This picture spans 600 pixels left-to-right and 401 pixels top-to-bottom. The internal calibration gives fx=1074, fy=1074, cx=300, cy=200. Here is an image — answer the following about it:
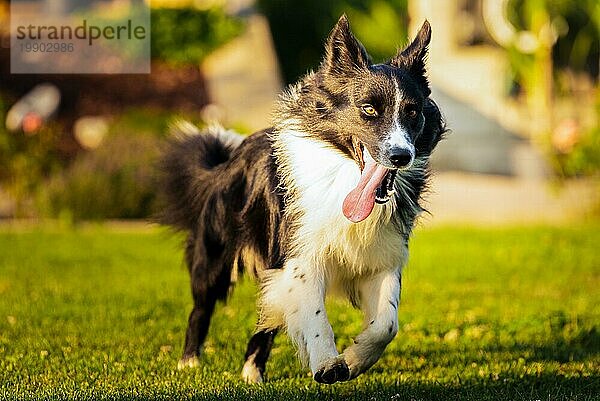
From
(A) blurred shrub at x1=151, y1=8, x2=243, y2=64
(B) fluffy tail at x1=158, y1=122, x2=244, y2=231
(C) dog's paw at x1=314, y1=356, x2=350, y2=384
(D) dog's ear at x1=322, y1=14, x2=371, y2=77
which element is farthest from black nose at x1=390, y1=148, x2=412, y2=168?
(A) blurred shrub at x1=151, y1=8, x2=243, y2=64

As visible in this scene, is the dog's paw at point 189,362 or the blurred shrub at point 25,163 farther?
the blurred shrub at point 25,163

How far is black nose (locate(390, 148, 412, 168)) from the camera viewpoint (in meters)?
4.56

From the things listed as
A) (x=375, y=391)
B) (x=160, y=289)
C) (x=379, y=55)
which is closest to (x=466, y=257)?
(x=160, y=289)

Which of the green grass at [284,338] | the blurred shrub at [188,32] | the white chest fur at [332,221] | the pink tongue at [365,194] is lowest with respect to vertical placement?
the blurred shrub at [188,32]

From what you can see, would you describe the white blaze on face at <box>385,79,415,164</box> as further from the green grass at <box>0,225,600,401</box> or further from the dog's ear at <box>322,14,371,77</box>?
the green grass at <box>0,225,600,401</box>

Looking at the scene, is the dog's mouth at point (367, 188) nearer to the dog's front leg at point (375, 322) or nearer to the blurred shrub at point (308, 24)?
the dog's front leg at point (375, 322)

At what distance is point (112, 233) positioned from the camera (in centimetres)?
1139

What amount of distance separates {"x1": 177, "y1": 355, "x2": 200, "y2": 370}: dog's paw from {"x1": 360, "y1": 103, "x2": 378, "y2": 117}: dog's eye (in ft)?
6.12

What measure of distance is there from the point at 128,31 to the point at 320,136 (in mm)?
11617

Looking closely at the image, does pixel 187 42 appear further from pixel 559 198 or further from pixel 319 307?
pixel 319 307

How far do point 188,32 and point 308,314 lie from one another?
11926 mm

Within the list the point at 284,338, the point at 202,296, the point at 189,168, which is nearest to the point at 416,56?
the point at 189,168

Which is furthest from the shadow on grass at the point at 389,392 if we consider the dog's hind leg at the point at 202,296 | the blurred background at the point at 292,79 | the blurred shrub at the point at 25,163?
the blurred shrub at the point at 25,163

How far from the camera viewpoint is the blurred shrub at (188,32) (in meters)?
16.3
